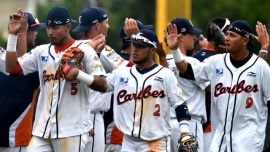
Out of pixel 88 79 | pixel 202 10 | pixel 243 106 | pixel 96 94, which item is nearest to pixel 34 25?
pixel 96 94

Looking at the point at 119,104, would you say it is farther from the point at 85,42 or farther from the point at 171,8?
the point at 171,8

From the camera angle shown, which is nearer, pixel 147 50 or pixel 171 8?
pixel 147 50

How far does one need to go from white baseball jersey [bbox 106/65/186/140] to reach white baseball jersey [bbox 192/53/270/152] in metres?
0.55

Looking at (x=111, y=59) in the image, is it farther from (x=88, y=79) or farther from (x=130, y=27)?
(x=88, y=79)

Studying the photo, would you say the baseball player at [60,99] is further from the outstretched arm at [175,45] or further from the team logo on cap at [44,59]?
the outstretched arm at [175,45]

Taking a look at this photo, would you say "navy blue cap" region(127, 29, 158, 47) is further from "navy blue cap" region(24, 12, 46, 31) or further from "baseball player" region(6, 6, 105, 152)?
"navy blue cap" region(24, 12, 46, 31)

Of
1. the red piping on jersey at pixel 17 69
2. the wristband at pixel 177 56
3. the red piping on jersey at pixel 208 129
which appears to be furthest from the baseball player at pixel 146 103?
the red piping on jersey at pixel 208 129

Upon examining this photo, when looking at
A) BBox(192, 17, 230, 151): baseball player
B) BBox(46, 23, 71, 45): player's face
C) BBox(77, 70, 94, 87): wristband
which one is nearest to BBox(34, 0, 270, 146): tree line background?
BBox(192, 17, 230, 151): baseball player

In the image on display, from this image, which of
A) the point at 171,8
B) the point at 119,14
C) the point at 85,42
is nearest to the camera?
the point at 85,42

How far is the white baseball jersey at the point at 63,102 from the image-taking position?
535 inches

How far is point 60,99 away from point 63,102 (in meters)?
0.05

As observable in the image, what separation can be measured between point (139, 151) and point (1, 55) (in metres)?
2.10

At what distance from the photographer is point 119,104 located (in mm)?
14094

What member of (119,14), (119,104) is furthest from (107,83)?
(119,14)
